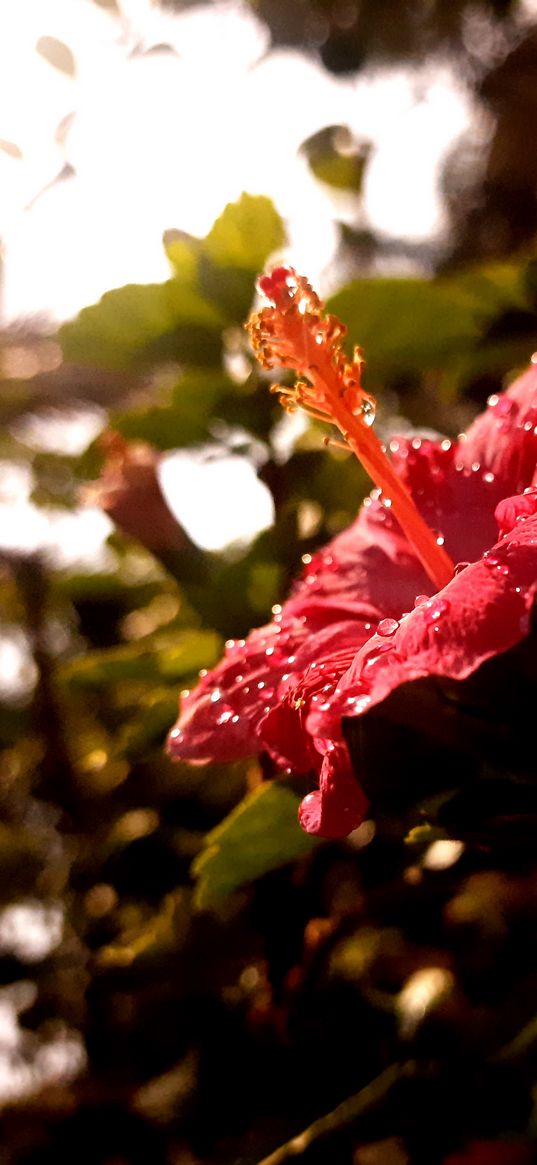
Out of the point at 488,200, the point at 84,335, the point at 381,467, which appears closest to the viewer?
the point at 381,467

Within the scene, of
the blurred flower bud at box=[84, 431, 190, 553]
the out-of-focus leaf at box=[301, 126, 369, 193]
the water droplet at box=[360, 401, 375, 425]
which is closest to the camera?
the water droplet at box=[360, 401, 375, 425]

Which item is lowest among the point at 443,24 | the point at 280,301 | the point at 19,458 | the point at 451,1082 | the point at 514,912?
the point at 514,912

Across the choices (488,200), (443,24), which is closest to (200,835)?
(443,24)

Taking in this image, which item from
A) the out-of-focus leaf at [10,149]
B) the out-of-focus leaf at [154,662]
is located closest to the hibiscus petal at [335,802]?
the out-of-focus leaf at [154,662]

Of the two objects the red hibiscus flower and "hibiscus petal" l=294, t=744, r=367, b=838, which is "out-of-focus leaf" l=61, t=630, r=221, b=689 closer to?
the red hibiscus flower

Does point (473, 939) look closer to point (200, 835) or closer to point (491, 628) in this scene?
point (200, 835)

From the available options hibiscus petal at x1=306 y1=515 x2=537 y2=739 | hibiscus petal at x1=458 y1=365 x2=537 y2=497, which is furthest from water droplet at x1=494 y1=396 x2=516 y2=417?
hibiscus petal at x1=306 y1=515 x2=537 y2=739
